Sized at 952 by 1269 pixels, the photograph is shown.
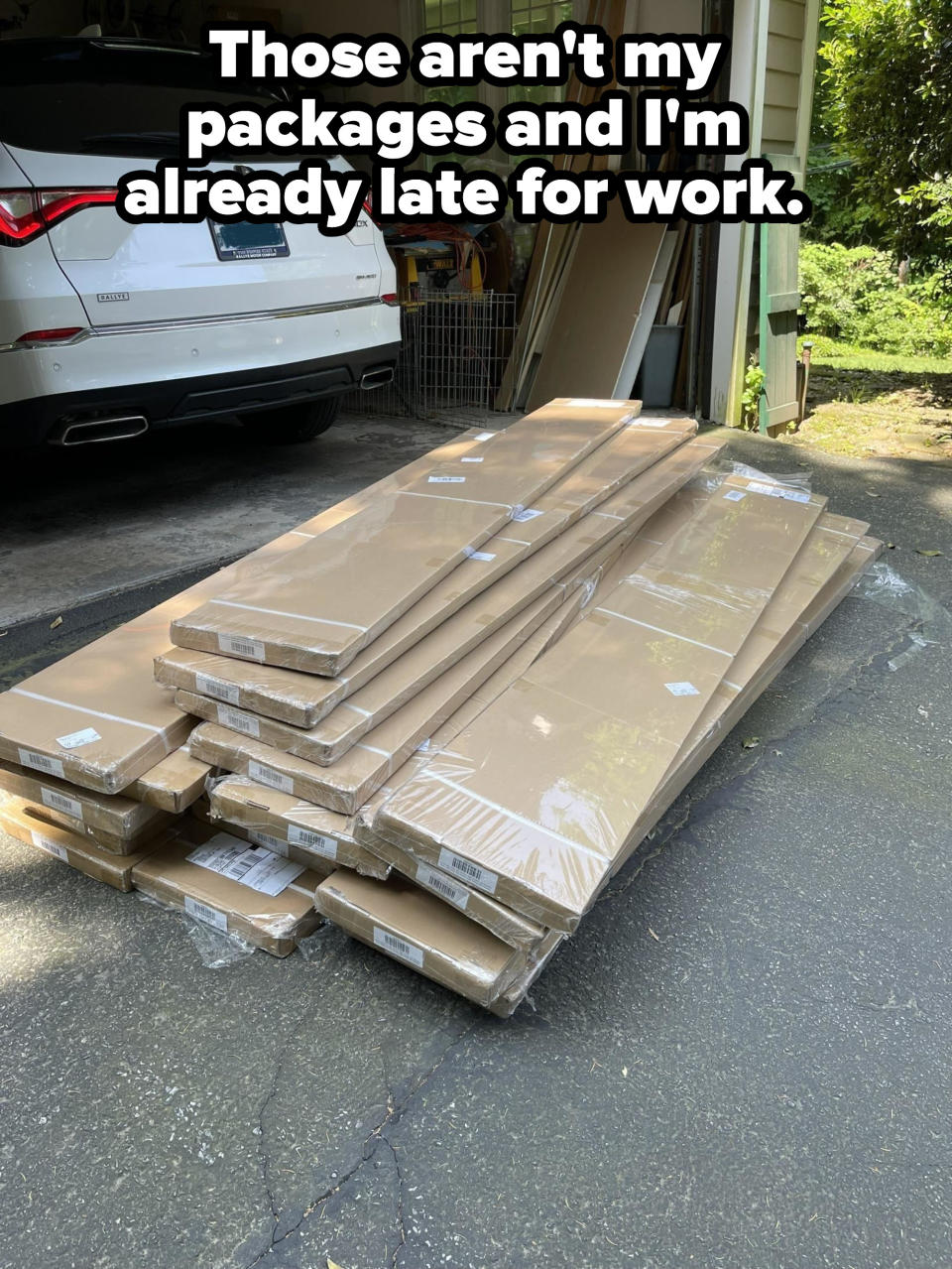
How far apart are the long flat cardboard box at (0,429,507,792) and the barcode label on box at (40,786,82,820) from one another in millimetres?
55

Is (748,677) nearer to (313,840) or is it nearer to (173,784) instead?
(313,840)

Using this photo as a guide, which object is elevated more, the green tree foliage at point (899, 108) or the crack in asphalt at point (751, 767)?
the green tree foliage at point (899, 108)

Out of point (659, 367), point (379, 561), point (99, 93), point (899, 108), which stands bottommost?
point (379, 561)

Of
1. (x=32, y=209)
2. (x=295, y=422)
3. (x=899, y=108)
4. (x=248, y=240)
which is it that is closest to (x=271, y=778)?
(x=32, y=209)

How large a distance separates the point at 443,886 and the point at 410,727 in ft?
1.43

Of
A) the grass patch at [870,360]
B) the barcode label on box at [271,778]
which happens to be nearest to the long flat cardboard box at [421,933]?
the barcode label on box at [271,778]

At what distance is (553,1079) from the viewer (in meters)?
1.79

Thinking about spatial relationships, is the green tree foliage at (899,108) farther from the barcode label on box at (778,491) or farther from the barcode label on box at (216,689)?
the barcode label on box at (216,689)

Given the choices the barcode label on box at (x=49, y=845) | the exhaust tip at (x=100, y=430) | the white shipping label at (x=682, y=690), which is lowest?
the barcode label on box at (x=49, y=845)

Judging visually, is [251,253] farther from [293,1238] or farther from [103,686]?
[293,1238]

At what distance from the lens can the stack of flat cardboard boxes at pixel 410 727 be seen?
193 centimetres

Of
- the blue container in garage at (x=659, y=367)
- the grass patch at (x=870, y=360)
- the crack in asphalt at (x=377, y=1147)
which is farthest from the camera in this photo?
the grass patch at (x=870, y=360)

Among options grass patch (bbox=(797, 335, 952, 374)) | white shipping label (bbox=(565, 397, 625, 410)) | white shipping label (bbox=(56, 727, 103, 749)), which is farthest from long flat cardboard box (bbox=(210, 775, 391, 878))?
grass patch (bbox=(797, 335, 952, 374))

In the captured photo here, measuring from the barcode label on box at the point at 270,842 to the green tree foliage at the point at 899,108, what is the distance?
21.1ft
